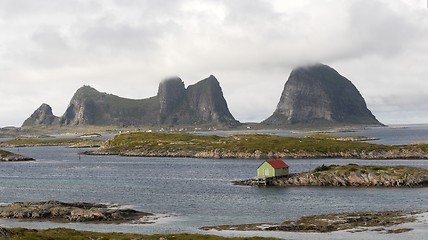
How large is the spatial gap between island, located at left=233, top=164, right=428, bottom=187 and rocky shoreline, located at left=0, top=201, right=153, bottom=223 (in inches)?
1959

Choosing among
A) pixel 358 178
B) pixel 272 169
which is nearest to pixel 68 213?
pixel 272 169

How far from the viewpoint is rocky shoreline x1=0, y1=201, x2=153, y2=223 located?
85169 millimetres

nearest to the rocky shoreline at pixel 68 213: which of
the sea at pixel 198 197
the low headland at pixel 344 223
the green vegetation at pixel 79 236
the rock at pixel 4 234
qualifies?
the sea at pixel 198 197

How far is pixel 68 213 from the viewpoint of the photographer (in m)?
88.0

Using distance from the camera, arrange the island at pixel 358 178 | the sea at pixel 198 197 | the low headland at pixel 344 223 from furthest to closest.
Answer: the island at pixel 358 178 → the sea at pixel 198 197 → the low headland at pixel 344 223

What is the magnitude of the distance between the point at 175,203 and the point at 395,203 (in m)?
42.6

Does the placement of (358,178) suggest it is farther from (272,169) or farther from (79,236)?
(79,236)

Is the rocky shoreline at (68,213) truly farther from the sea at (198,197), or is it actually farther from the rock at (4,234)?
the rock at (4,234)

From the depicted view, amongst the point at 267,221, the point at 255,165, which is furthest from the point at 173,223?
the point at 255,165

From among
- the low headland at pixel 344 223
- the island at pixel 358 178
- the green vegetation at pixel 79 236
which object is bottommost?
the low headland at pixel 344 223

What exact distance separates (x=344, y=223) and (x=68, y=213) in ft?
151

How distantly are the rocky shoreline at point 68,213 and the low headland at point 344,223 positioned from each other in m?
17.0

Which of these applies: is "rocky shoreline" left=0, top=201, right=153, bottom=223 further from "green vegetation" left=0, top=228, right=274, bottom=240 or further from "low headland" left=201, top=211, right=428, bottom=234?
"green vegetation" left=0, top=228, right=274, bottom=240

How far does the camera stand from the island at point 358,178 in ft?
397
